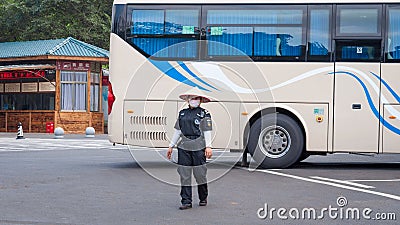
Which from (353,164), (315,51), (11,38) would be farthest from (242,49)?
(11,38)

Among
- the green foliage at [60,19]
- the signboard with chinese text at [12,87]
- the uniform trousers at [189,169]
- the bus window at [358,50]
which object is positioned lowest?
the uniform trousers at [189,169]

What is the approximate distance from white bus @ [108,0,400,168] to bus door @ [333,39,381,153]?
0.02m

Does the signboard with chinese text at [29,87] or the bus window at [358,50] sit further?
the signboard with chinese text at [29,87]

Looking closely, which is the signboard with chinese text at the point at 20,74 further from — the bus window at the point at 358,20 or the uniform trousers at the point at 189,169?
the uniform trousers at the point at 189,169

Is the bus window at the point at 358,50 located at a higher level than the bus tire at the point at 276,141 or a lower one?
higher

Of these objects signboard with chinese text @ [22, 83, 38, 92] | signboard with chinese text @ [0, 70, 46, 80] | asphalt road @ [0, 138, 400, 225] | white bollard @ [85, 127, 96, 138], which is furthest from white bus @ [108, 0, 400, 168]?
signboard with chinese text @ [22, 83, 38, 92]

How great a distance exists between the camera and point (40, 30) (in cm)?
4397

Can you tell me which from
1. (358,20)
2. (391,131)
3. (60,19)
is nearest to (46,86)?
(60,19)

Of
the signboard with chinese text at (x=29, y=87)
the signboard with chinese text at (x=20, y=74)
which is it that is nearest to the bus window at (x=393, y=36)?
the signboard with chinese text at (x=20, y=74)

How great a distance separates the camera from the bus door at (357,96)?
14969mm

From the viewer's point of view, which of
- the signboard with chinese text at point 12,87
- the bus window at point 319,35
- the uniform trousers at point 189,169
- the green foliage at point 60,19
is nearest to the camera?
the uniform trousers at point 189,169

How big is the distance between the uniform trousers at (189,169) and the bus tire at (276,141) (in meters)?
5.92

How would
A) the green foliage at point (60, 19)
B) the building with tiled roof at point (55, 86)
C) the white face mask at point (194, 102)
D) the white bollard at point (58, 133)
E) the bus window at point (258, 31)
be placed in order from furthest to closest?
the green foliage at point (60, 19)
the building with tiled roof at point (55, 86)
the white bollard at point (58, 133)
the bus window at point (258, 31)
the white face mask at point (194, 102)

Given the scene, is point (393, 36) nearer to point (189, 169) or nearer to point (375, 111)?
point (375, 111)
